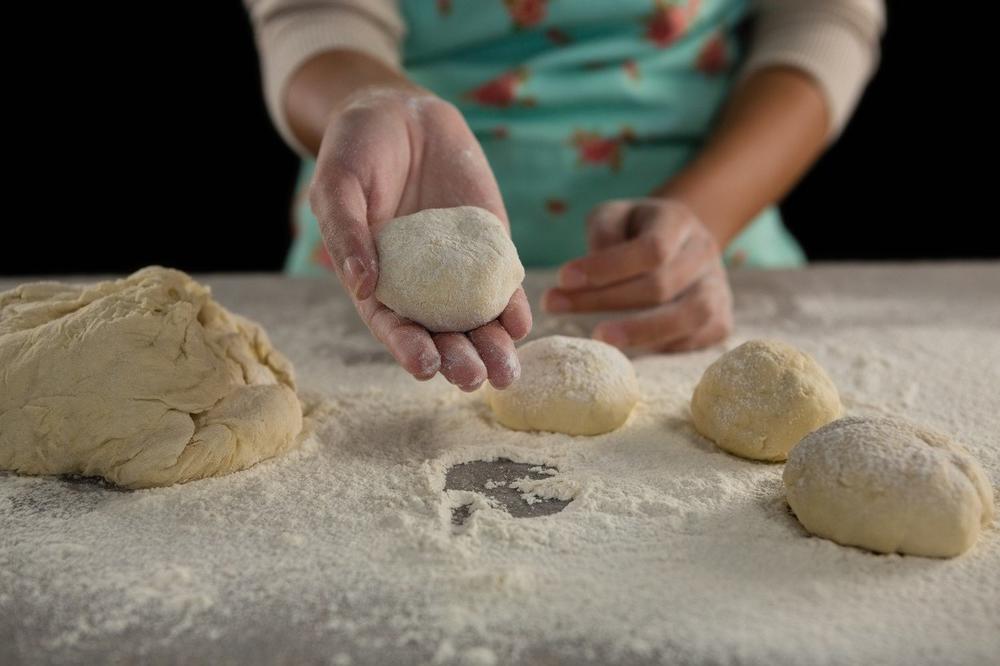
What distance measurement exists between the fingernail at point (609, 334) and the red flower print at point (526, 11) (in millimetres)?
807

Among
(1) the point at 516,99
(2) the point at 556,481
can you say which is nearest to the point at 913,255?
(1) the point at 516,99

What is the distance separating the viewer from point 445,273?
124 cm

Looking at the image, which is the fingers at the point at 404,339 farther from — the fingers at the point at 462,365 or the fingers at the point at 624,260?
the fingers at the point at 624,260

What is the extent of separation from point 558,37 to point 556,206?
0.38 meters

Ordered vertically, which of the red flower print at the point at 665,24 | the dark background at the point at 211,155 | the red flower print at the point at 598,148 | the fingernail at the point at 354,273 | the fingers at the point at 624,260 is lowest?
the dark background at the point at 211,155

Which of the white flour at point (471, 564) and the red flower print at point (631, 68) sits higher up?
the red flower print at point (631, 68)

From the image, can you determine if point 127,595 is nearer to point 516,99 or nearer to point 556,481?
point 556,481

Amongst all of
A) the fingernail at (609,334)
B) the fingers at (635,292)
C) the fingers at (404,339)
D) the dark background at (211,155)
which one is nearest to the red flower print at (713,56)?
the fingers at (635,292)

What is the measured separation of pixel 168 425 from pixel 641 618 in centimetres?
70

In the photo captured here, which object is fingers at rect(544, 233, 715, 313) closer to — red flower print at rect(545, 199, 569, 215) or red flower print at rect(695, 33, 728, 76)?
red flower print at rect(545, 199, 569, 215)

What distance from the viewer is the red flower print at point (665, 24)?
2.13 metres

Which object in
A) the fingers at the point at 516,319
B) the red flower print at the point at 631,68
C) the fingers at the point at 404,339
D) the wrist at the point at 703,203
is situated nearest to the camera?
the fingers at the point at 404,339

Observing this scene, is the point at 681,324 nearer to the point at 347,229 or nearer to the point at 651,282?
the point at 651,282

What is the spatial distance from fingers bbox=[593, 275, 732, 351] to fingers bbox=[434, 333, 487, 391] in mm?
520
